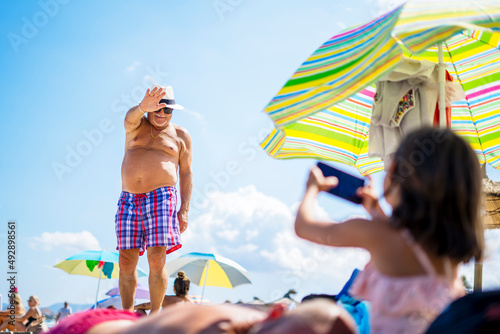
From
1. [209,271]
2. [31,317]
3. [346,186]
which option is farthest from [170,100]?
[209,271]

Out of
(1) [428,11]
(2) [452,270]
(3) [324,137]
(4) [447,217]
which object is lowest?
(2) [452,270]

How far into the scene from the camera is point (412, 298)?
1700mm

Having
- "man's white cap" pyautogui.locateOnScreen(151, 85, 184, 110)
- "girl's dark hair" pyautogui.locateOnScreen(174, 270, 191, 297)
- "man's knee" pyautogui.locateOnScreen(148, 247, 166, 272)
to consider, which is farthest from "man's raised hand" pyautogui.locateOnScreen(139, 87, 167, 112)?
"girl's dark hair" pyautogui.locateOnScreen(174, 270, 191, 297)

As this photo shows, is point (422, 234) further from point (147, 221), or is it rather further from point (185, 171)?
point (185, 171)

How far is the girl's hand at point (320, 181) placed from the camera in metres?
2.05

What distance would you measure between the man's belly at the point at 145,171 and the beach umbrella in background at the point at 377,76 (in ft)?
3.82

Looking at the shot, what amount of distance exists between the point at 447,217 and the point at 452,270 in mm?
192

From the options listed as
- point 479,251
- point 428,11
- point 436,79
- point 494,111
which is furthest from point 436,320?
point 494,111

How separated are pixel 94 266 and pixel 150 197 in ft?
33.4

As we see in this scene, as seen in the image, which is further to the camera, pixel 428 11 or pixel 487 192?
pixel 487 192

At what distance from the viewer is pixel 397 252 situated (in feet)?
5.71

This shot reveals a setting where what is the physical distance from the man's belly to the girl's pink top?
3.66 meters

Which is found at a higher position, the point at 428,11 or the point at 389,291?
the point at 428,11

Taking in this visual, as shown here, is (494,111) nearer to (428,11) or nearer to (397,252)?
(428,11)
